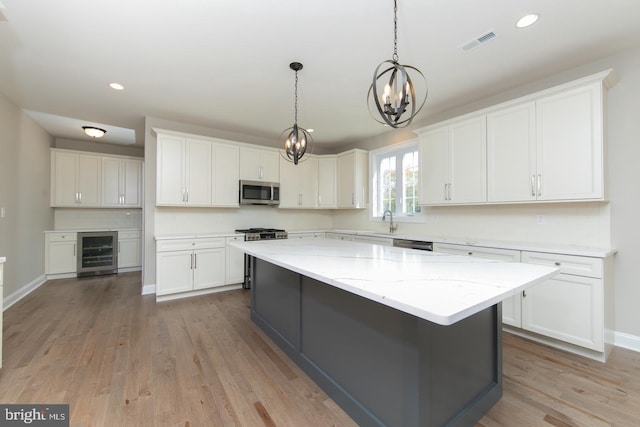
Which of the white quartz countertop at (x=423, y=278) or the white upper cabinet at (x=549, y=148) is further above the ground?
the white upper cabinet at (x=549, y=148)

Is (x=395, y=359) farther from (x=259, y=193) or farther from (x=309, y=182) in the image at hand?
(x=309, y=182)

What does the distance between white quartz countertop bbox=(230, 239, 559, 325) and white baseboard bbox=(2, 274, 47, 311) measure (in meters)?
3.71

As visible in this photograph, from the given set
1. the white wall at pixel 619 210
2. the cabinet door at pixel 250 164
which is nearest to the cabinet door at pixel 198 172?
the cabinet door at pixel 250 164

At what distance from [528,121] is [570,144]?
16.7 inches

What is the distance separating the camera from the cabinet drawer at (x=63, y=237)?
481cm

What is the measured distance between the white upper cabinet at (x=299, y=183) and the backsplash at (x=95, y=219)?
348 cm

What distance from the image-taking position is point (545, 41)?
228 centimetres

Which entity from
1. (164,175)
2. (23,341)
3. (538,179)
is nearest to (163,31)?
(164,175)

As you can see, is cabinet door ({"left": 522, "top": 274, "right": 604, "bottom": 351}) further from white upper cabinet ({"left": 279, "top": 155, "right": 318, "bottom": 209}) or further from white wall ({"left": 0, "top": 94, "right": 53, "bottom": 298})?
white wall ({"left": 0, "top": 94, "right": 53, "bottom": 298})

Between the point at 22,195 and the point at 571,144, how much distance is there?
6.68m

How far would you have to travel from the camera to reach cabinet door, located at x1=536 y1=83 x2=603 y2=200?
2.35 meters

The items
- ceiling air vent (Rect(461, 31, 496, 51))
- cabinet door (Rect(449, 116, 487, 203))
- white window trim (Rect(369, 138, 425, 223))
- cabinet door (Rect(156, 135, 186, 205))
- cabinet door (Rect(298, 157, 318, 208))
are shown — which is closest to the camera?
ceiling air vent (Rect(461, 31, 496, 51))

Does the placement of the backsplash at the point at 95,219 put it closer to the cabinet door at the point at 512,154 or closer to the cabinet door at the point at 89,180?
the cabinet door at the point at 89,180

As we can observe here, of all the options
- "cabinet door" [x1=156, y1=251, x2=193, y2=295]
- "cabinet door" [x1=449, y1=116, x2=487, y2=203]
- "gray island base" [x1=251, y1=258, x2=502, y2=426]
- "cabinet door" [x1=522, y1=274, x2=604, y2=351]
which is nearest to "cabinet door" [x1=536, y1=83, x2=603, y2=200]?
"cabinet door" [x1=449, y1=116, x2=487, y2=203]
